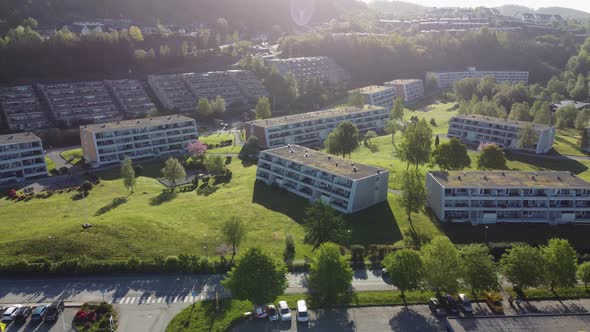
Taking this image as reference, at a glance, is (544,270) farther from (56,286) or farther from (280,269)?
(56,286)

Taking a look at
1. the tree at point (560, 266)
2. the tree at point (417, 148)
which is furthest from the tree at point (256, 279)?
the tree at point (417, 148)

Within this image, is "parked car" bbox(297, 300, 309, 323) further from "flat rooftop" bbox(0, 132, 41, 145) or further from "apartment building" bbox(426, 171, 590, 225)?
"flat rooftop" bbox(0, 132, 41, 145)

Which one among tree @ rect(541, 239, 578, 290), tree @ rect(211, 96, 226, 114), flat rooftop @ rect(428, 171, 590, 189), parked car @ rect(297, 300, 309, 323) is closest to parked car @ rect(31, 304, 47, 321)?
parked car @ rect(297, 300, 309, 323)

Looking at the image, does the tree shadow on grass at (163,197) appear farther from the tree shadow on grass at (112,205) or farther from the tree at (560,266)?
the tree at (560,266)

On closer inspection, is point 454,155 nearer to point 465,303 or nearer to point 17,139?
point 465,303

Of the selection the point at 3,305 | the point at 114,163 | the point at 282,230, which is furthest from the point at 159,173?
the point at 3,305

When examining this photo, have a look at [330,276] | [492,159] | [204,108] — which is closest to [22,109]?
[204,108]
